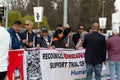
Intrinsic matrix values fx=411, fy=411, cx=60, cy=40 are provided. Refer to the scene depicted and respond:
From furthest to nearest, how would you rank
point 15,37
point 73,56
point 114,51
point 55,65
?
point 73,56 → point 114,51 → point 55,65 → point 15,37

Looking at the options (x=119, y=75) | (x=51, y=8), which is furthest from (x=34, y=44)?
(x=51, y=8)

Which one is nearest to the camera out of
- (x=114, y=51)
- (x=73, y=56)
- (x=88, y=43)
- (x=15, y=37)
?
(x=15, y=37)

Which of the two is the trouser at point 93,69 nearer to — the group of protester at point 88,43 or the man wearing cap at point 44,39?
the group of protester at point 88,43

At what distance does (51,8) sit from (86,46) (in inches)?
2962

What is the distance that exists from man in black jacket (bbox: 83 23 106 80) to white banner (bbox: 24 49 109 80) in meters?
0.61

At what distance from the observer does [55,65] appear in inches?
460

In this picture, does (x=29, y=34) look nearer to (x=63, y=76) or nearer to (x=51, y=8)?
(x=63, y=76)

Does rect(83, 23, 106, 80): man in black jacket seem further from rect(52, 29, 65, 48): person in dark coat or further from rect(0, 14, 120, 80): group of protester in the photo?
rect(52, 29, 65, 48): person in dark coat

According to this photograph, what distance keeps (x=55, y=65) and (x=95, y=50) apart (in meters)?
1.22

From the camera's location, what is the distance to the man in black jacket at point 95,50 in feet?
38.5

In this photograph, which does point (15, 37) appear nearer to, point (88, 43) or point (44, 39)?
point (44, 39)

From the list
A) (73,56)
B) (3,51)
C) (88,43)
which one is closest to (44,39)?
(73,56)

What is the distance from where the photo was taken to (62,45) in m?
12.2

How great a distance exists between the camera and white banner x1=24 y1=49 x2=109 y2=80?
10.9 metres
